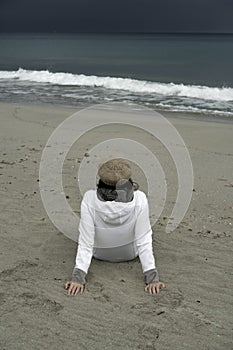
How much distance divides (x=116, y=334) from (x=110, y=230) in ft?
2.99

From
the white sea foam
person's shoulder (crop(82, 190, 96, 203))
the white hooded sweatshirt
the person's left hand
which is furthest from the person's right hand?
the white sea foam

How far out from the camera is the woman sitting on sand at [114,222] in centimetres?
349

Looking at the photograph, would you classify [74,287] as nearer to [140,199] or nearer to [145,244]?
[145,244]

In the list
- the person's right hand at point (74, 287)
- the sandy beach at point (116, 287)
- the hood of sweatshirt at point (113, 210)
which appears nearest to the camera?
the sandy beach at point (116, 287)

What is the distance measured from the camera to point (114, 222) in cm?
366

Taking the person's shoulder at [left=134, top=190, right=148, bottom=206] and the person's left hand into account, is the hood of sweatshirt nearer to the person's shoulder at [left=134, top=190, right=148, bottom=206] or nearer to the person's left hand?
the person's shoulder at [left=134, top=190, right=148, bottom=206]

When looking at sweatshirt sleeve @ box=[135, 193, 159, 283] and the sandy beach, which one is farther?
sweatshirt sleeve @ box=[135, 193, 159, 283]

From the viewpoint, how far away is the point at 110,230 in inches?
145

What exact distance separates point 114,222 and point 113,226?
5cm

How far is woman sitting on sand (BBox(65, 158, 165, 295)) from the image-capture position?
349 centimetres

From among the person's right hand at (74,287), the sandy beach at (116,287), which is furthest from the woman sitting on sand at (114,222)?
the sandy beach at (116,287)

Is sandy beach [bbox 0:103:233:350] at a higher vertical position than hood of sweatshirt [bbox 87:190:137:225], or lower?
lower

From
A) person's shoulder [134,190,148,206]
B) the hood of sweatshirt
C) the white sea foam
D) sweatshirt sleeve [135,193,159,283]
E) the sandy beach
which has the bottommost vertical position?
the white sea foam

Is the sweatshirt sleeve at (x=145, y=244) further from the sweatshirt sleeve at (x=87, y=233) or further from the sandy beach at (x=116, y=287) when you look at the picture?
the sweatshirt sleeve at (x=87, y=233)
